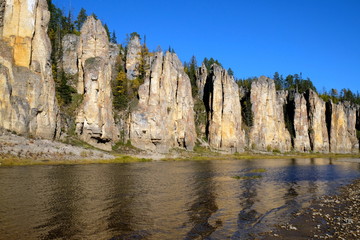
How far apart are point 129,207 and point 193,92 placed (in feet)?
309

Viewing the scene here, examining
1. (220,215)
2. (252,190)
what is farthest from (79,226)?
(252,190)

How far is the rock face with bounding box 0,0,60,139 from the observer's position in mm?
51562

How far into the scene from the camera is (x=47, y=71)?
61.8m

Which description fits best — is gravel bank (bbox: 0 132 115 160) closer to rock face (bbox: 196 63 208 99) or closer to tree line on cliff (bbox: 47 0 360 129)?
tree line on cliff (bbox: 47 0 360 129)

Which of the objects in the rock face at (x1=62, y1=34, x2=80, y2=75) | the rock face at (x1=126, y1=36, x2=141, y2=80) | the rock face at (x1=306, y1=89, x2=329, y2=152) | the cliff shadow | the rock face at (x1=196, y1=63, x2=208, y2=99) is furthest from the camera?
the rock face at (x1=306, y1=89, x2=329, y2=152)

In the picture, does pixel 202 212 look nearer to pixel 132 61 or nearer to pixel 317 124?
pixel 132 61

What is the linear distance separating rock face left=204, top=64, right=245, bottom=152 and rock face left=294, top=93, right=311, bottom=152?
30.5 metres

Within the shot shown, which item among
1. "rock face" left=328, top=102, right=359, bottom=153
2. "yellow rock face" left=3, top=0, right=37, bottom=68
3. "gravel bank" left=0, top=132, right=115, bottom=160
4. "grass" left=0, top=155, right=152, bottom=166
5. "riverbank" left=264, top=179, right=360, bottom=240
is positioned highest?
"yellow rock face" left=3, top=0, right=37, bottom=68

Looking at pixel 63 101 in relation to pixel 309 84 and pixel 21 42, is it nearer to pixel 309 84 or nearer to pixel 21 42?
pixel 21 42

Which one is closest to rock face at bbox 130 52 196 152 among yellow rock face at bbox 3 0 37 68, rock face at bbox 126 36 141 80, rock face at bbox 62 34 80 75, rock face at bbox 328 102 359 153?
rock face at bbox 126 36 141 80

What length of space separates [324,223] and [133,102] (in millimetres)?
69918

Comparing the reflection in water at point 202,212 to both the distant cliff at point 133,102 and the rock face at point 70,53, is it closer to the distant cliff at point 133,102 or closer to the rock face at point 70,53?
the distant cliff at point 133,102

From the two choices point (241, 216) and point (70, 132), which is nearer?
point (241, 216)

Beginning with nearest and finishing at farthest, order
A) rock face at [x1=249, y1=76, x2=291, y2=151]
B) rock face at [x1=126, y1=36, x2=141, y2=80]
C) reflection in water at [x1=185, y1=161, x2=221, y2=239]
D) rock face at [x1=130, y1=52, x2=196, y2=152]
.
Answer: reflection in water at [x1=185, y1=161, x2=221, y2=239], rock face at [x1=130, y1=52, x2=196, y2=152], rock face at [x1=126, y1=36, x2=141, y2=80], rock face at [x1=249, y1=76, x2=291, y2=151]
